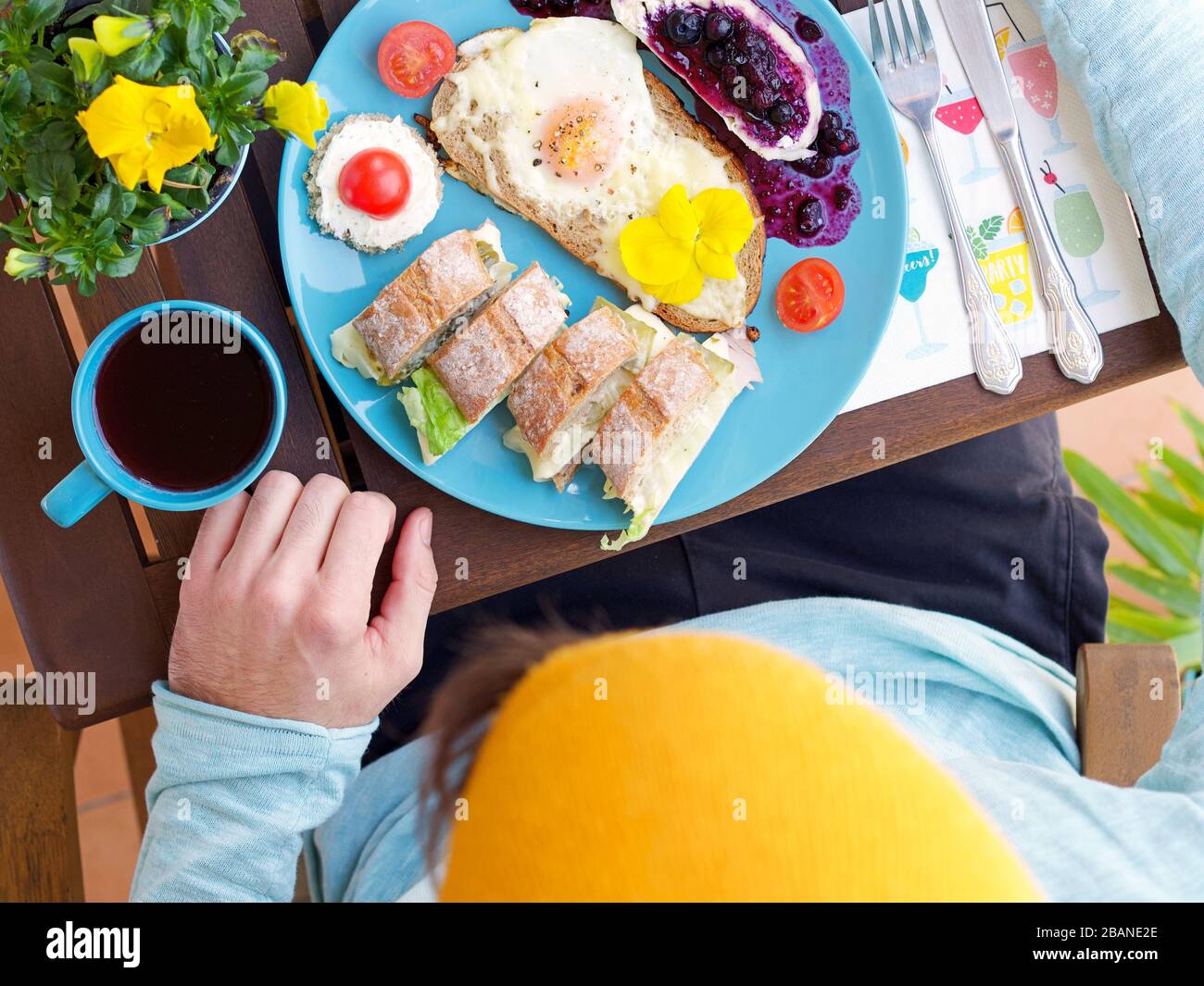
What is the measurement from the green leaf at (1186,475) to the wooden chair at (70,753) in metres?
1.01

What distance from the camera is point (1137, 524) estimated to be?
2273 mm

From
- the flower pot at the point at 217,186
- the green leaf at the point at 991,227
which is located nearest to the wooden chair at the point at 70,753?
the green leaf at the point at 991,227

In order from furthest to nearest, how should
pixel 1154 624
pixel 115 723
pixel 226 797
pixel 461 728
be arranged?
pixel 115 723
pixel 1154 624
pixel 226 797
pixel 461 728

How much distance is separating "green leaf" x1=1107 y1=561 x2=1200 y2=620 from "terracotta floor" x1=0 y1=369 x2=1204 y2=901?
22.6 inches

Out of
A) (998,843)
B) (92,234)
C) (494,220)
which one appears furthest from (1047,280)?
(92,234)

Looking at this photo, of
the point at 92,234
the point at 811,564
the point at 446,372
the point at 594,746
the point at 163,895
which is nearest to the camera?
the point at 594,746

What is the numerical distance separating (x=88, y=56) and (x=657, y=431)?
0.87 metres

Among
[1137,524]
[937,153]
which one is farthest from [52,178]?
[1137,524]

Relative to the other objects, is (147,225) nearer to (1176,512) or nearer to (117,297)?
(117,297)

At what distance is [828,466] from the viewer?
149 cm

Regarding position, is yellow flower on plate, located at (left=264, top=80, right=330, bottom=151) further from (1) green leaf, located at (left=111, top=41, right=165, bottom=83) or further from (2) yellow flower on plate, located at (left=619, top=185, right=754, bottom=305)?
(2) yellow flower on plate, located at (left=619, top=185, right=754, bottom=305)

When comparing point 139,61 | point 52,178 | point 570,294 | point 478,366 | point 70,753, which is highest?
point 139,61
